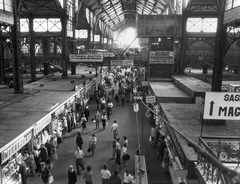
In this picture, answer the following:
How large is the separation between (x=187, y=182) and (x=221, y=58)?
6843 millimetres

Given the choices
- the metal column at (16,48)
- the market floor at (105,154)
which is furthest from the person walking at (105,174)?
the metal column at (16,48)

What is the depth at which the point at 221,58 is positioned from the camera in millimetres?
12586

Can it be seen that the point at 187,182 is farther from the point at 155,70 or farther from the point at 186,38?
the point at 186,38

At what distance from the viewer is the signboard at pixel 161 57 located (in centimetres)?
3219

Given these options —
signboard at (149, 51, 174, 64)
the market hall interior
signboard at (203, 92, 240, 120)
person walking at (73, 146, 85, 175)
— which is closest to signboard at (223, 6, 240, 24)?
the market hall interior

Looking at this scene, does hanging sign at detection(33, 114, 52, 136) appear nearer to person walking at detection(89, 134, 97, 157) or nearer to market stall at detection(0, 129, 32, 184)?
market stall at detection(0, 129, 32, 184)

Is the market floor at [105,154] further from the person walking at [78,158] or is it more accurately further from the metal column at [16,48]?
the metal column at [16,48]

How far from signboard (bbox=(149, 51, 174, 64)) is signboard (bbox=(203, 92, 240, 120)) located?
25.2 m

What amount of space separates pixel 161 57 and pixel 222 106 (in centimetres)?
2568

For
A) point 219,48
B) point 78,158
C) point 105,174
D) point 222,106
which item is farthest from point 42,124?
point 219,48

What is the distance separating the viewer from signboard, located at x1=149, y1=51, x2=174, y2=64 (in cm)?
3219

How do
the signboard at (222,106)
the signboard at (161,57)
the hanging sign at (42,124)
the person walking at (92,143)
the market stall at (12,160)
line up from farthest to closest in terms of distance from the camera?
the signboard at (161,57) → the person walking at (92,143) → the hanging sign at (42,124) → the market stall at (12,160) → the signboard at (222,106)

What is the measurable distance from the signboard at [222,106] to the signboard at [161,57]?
992 inches

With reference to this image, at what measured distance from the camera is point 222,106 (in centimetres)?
733
